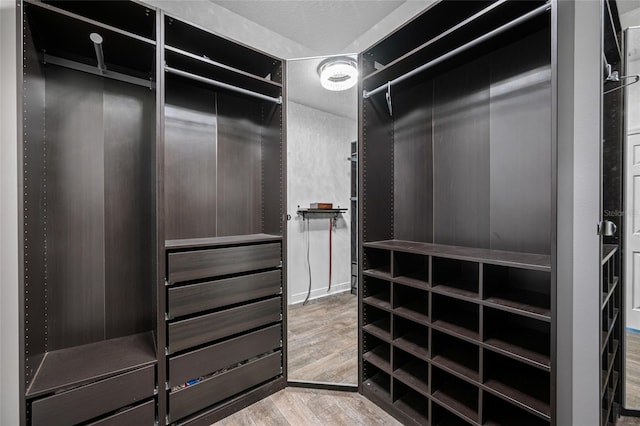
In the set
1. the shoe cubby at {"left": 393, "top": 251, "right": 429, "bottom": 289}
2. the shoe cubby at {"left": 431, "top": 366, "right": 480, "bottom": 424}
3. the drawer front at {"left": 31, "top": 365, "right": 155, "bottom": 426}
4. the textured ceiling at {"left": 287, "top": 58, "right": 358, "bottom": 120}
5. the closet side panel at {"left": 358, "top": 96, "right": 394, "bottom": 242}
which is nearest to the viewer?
the drawer front at {"left": 31, "top": 365, "right": 155, "bottom": 426}

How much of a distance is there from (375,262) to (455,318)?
0.63 metres

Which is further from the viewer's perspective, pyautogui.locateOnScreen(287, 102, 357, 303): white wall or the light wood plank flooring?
pyautogui.locateOnScreen(287, 102, 357, 303): white wall

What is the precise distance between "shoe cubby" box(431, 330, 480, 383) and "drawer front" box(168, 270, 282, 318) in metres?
1.07

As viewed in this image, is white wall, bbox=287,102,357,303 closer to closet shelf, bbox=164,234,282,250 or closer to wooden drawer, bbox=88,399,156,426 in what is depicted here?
closet shelf, bbox=164,234,282,250

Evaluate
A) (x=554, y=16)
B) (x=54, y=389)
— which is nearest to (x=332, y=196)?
(x=554, y=16)

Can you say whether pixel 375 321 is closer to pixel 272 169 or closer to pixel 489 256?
pixel 489 256

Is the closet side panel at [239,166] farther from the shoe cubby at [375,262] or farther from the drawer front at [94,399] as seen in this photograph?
the drawer front at [94,399]

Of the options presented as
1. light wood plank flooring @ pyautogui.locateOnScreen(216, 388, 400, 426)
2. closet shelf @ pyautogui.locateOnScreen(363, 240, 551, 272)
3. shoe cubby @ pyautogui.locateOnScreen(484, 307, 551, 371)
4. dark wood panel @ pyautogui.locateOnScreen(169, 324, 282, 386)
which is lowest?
light wood plank flooring @ pyautogui.locateOnScreen(216, 388, 400, 426)

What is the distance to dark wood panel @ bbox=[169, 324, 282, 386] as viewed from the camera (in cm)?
165

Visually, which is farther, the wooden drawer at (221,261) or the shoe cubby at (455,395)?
the wooden drawer at (221,261)

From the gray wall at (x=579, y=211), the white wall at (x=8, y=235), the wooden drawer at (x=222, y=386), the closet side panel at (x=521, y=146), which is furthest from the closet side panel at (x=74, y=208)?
the gray wall at (x=579, y=211)

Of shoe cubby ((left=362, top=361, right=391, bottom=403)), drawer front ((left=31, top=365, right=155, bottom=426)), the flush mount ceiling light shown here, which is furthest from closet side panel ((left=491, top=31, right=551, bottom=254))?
drawer front ((left=31, top=365, right=155, bottom=426))

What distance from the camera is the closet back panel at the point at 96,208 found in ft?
5.37

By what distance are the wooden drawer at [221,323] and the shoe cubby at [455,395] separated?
1.08 m
